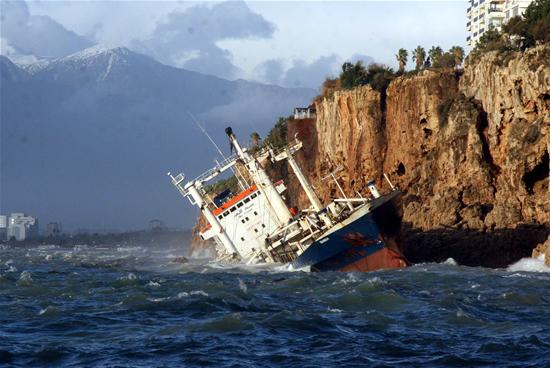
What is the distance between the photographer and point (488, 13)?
428ft

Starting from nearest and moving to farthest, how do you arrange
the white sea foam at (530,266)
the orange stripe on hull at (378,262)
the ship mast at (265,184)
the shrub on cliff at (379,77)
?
the white sea foam at (530,266)
the orange stripe on hull at (378,262)
the ship mast at (265,184)
the shrub on cliff at (379,77)

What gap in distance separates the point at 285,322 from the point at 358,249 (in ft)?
78.0

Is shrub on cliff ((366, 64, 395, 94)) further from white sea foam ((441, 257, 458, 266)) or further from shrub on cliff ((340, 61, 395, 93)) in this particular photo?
white sea foam ((441, 257, 458, 266))

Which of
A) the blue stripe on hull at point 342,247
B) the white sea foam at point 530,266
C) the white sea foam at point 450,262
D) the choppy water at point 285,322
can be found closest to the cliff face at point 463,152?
the white sea foam at point 450,262

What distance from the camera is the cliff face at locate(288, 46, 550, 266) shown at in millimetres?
56750

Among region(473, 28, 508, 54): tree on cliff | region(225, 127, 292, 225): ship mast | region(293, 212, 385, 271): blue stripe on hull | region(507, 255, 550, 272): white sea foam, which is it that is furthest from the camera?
region(473, 28, 508, 54): tree on cliff

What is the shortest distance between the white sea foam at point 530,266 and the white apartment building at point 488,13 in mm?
65088

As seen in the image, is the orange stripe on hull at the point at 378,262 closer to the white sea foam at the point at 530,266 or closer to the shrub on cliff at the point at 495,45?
the white sea foam at the point at 530,266

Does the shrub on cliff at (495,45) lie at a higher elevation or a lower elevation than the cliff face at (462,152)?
higher

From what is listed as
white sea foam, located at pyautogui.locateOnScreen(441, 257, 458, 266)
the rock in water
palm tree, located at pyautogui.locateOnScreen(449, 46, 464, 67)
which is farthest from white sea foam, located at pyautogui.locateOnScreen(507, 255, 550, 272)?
palm tree, located at pyautogui.locateOnScreen(449, 46, 464, 67)

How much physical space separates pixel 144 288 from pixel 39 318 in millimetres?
9572

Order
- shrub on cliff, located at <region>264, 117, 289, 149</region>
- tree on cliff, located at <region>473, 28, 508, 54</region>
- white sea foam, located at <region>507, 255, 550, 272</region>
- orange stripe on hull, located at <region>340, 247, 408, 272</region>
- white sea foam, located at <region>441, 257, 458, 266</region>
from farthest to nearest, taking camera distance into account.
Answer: shrub on cliff, located at <region>264, 117, 289, 149</region> → tree on cliff, located at <region>473, 28, 508, 54</region> → white sea foam, located at <region>441, 257, 458, 266</region> → orange stripe on hull, located at <region>340, 247, 408, 272</region> → white sea foam, located at <region>507, 255, 550, 272</region>

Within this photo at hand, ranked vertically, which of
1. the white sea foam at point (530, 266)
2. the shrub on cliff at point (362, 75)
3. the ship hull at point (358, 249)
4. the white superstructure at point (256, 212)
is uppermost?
the shrub on cliff at point (362, 75)

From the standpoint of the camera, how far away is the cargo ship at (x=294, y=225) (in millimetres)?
53812
